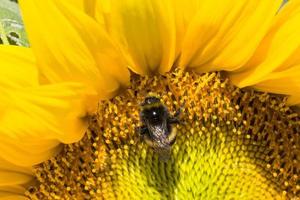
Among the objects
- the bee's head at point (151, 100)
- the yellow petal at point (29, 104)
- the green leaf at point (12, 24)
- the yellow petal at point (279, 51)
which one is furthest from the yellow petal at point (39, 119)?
the yellow petal at point (279, 51)

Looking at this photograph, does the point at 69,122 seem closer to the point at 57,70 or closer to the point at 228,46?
the point at 57,70

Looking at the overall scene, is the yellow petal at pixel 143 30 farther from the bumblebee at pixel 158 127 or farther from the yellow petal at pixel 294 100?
the yellow petal at pixel 294 100

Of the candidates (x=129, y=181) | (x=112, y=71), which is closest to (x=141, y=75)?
(x=112, y=71)

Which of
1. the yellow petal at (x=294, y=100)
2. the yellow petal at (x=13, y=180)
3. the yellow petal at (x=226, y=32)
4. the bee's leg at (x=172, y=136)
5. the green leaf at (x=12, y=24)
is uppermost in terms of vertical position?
the green leaf at (x=12, y=24)

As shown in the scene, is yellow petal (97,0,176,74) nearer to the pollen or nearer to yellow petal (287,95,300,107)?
the pollen

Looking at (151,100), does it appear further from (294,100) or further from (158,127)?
(294,100)

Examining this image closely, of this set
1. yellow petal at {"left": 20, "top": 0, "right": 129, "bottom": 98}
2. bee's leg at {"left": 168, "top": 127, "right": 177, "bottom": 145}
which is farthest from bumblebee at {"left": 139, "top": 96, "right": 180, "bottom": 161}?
yellow petal at {"left": 20, "top": 0, "right": 129, "bottom": 98}
